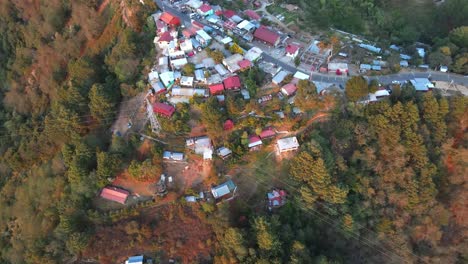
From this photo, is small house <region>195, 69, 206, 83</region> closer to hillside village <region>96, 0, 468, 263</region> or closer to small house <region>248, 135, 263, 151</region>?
hillside village <region>96, 0, 468, 263</region>

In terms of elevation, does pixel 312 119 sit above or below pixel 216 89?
below

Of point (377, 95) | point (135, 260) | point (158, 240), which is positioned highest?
point (377, 95)

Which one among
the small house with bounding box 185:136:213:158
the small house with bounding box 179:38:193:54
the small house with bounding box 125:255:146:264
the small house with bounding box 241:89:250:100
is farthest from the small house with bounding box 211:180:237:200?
the small house with bounding box 179:38:193:54

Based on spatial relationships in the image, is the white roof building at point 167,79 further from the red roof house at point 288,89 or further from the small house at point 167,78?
the red roof house at point 288,89

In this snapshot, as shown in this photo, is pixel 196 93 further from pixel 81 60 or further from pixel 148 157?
pixel 81 60

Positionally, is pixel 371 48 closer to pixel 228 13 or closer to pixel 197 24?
pixel 228 13

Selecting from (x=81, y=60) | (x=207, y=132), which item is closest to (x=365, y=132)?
(x=207, y=132)

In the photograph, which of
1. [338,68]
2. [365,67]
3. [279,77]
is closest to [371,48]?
[365,67]
